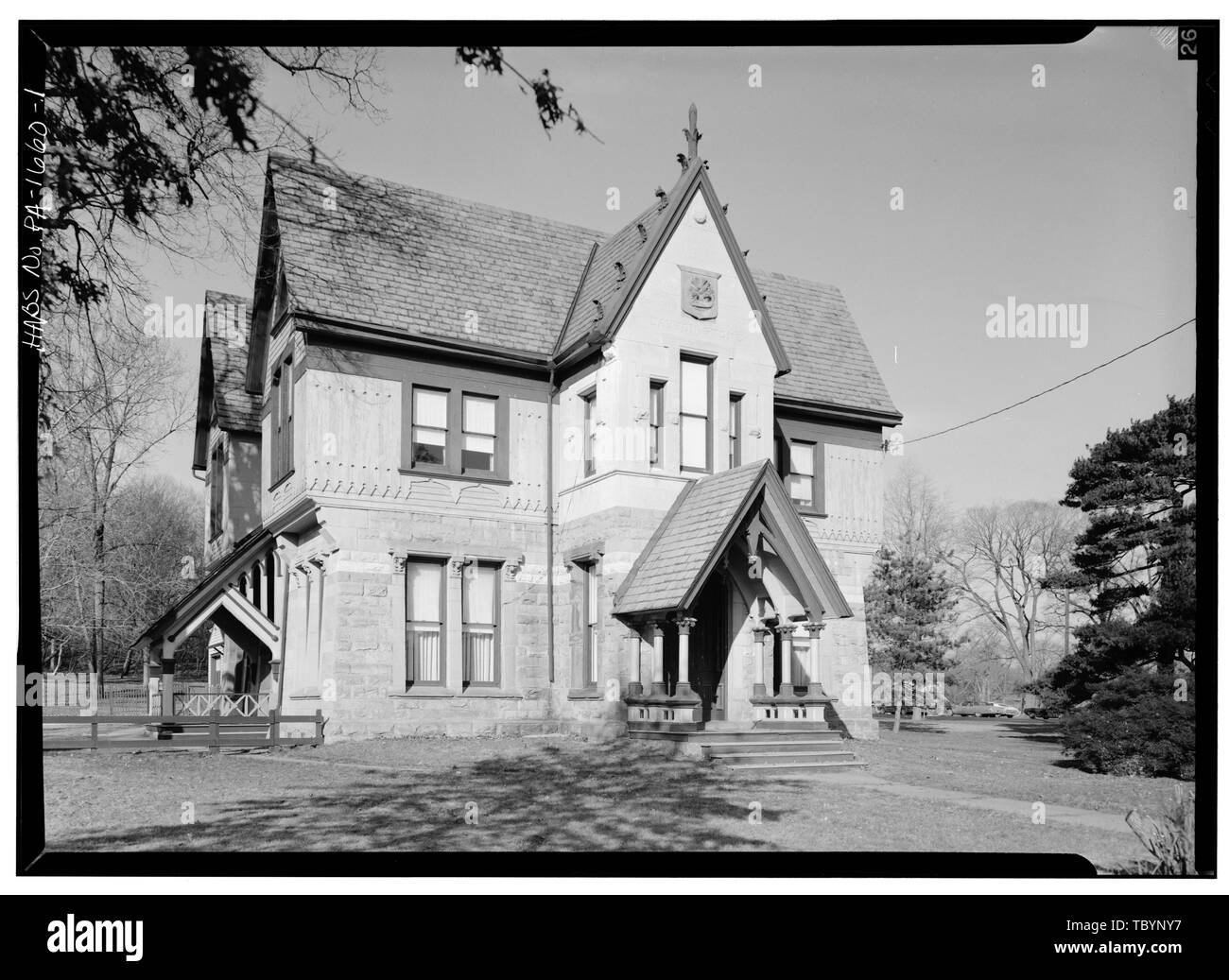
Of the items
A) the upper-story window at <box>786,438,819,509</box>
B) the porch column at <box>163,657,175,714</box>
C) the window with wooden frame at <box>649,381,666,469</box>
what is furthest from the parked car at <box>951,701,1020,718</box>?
the porch column at <box>163,657,175,714</box>

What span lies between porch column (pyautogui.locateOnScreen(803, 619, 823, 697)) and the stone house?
3 cm

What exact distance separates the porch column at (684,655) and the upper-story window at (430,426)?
4.93 m

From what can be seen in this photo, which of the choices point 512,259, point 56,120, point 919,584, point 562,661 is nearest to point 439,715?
point 562,661

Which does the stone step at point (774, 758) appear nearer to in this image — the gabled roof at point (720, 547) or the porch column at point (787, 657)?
the porch column at point (787, 657)

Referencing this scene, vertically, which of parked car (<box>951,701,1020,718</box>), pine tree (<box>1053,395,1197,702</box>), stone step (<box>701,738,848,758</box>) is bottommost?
parked car (<box>951,701,1020,718</box>)

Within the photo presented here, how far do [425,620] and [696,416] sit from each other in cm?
545

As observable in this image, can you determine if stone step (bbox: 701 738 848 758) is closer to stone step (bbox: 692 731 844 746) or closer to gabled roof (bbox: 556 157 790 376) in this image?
stone step (bbox: 692 731 844 746)

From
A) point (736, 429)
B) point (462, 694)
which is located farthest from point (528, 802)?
point (736, 429)

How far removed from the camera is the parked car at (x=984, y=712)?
48.1 m

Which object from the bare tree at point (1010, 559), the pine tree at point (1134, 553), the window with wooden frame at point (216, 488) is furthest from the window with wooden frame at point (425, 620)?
the bare tree at point (1010, 559)

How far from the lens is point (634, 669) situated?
54.9ft

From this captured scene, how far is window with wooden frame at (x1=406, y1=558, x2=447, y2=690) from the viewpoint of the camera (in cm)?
1767
